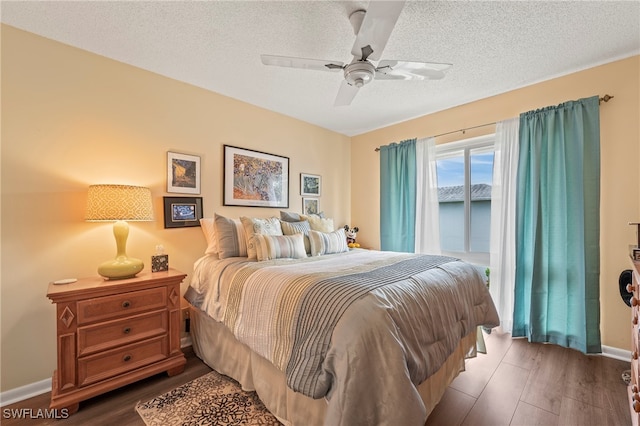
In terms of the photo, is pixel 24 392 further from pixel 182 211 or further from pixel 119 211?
pixel 182 211

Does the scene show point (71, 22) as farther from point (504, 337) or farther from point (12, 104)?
point (504, 337)

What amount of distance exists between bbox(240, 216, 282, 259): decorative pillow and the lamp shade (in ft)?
2.74

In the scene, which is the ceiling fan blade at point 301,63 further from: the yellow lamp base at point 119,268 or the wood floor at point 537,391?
the wood floor at point 537,391

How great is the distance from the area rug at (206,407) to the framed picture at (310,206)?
7.33 ft

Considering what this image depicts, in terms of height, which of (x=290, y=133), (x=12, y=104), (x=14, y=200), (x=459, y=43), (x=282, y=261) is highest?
(x=459, y=43)

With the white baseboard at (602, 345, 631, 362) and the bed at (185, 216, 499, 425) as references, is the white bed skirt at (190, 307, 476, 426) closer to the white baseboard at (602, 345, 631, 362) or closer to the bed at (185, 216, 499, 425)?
the bed at (185, 216, 499, 425)

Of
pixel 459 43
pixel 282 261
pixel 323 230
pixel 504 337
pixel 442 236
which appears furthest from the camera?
pixel 442 236

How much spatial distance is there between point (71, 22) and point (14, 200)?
1.28 meters

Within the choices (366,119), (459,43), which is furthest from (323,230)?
→ (459,43)

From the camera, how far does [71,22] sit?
1.80m

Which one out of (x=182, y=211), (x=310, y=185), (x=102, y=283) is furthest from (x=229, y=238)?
(x=310, y=185)

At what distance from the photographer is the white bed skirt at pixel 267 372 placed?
55.1 inches

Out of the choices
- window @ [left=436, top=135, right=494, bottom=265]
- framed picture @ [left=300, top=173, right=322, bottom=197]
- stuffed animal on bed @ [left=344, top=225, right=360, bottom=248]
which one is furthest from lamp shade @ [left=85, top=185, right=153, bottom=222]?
window @ [left=436, top=135, right=494, bottom=265]

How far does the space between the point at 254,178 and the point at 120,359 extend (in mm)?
2007
